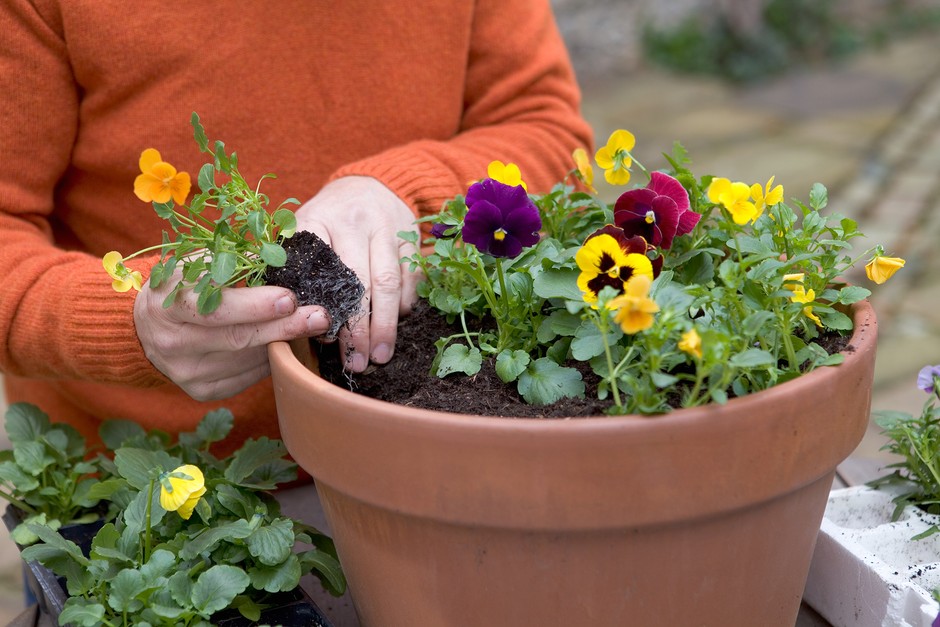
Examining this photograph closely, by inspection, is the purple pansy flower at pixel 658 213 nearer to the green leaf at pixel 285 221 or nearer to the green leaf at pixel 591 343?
the green leaf at pixel 591 343

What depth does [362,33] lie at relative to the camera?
1.27 metres

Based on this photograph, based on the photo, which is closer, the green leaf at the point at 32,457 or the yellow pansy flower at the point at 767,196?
the yellow pansy flower at the point at 767,196

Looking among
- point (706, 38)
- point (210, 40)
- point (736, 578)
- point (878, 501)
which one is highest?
point (210, 40)

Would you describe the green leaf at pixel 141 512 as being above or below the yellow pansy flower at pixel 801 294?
below

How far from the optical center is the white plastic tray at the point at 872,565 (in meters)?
0.83

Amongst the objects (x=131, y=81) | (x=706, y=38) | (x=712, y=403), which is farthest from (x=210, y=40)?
(x=706, y=38)

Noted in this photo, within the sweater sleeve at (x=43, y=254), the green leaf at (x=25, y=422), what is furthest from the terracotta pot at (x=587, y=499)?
the green leaf at (x=25, y=422)

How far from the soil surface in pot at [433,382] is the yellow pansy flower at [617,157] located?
0.63 ft

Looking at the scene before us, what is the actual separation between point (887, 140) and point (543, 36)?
3530 mm

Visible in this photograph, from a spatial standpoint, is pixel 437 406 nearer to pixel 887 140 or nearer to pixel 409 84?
pixel 409 84

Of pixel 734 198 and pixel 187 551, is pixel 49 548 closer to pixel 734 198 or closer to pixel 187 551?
pixel 187 551

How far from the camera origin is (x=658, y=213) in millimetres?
822

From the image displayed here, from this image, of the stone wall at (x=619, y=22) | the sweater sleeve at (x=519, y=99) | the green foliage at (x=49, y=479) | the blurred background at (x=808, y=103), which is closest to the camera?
the green foliage at (x=49, y=479)

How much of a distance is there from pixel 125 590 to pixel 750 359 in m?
0.49
